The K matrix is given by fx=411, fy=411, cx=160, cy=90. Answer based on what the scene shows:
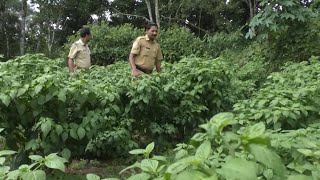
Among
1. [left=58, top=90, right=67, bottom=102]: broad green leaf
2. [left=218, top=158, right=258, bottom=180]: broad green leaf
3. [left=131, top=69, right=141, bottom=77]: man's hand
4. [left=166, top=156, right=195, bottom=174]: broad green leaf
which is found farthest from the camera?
[left=131, top=69, right=141, bottom=77]: man's hand

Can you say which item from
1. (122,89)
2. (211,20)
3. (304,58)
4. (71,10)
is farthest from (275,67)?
(71,10)

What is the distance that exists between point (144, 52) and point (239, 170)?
14.5 ft

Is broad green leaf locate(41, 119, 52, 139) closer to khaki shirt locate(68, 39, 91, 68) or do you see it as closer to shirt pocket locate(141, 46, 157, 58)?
shirt pocket locate(141, 46, 157, 58)

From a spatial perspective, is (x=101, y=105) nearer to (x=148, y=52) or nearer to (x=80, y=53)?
(x=148, y=52)

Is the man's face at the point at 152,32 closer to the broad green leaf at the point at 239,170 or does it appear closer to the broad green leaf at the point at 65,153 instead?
the broad green leaf at the point at 65,153

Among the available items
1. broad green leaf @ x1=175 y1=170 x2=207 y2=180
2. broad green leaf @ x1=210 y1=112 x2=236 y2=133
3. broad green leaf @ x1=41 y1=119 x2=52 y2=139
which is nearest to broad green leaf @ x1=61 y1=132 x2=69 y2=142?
broad green leaf @ x1=41 y1=119 x2=52 y2=139

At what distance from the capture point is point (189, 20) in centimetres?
2297

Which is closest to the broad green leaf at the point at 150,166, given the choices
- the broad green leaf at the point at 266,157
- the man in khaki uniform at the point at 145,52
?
the broad green leaf at the point at 266,157

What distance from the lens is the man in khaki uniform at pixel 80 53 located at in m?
5.97

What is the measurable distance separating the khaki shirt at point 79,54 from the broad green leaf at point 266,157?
5.02 m

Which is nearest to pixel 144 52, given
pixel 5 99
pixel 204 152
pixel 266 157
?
pixel 5 99

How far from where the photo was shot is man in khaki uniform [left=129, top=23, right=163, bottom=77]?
5.48 metres

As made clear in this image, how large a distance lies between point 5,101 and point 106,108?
35.6 inches

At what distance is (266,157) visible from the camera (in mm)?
1218
